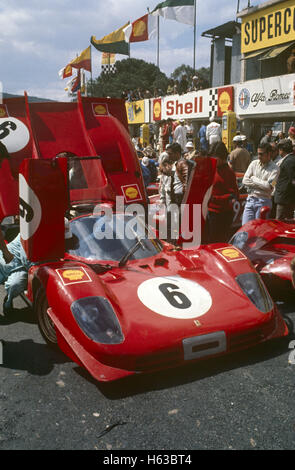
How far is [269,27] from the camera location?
15.0 m

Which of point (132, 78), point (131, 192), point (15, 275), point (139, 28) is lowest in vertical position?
point (15, 275)

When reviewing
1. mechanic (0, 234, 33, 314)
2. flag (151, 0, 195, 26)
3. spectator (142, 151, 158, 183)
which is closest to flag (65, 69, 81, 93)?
flag (151, 0, 195, 26)

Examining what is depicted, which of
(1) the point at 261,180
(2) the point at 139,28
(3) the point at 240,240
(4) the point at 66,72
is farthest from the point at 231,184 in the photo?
(4) the point at 66,72

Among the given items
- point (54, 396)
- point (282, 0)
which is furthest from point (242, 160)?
point (282, 0)

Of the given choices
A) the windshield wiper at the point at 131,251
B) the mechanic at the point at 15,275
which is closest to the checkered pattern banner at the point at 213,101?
the windshield wiper at the point at 131,251

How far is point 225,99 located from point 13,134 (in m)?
11.6

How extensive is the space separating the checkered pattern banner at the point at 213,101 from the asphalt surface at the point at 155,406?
14.4 m

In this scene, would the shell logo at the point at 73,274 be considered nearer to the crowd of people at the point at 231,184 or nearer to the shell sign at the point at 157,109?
the crowd of people at the point at 231,184

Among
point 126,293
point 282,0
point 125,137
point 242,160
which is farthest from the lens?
point 282,0

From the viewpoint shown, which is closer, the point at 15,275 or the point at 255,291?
the point at 255,291

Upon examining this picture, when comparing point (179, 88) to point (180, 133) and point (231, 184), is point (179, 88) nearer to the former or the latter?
point (180, 133)
